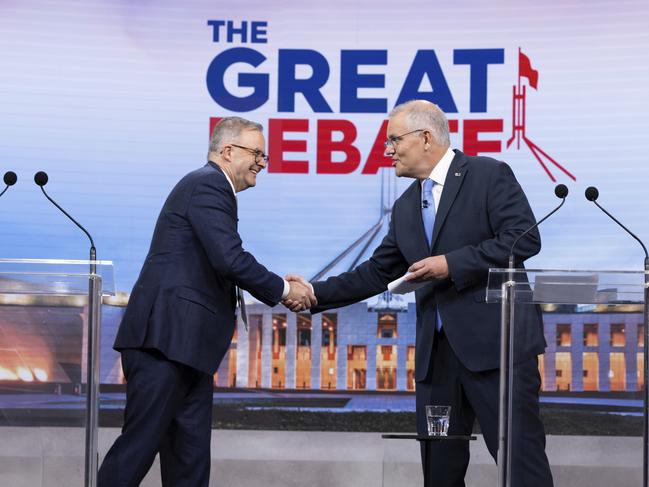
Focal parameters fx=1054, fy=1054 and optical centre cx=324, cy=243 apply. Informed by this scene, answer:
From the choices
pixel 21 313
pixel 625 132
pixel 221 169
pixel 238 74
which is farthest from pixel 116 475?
pixel 625 132

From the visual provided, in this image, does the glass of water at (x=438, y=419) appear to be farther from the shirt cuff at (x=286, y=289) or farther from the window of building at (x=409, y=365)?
the window of building at (x=409, y=365)

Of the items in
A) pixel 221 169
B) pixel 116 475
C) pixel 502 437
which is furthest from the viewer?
pixel 221 169

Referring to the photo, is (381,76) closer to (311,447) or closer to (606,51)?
(606,51)

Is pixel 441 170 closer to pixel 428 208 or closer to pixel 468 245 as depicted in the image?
pixel 428 208

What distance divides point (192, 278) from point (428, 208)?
0.77 metres

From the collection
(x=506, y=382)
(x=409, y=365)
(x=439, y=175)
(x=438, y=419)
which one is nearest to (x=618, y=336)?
(x=506, y=382)

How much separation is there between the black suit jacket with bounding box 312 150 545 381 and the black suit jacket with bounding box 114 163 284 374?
21.3 inches

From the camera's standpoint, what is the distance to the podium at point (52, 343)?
8.95ft

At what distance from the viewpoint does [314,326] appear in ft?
16.7

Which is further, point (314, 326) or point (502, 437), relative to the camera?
point (314, 326)

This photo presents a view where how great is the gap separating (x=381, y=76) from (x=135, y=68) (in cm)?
119

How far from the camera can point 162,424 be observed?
3172 mm

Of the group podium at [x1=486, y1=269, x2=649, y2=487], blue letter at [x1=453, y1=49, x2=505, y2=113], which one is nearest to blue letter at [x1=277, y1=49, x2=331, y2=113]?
blue letter at [x1=453, y1=49, x2=505, y2=113]

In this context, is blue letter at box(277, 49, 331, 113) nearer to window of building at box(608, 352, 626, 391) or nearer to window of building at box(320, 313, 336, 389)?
window of building at box(320, 313, 336, 389)
